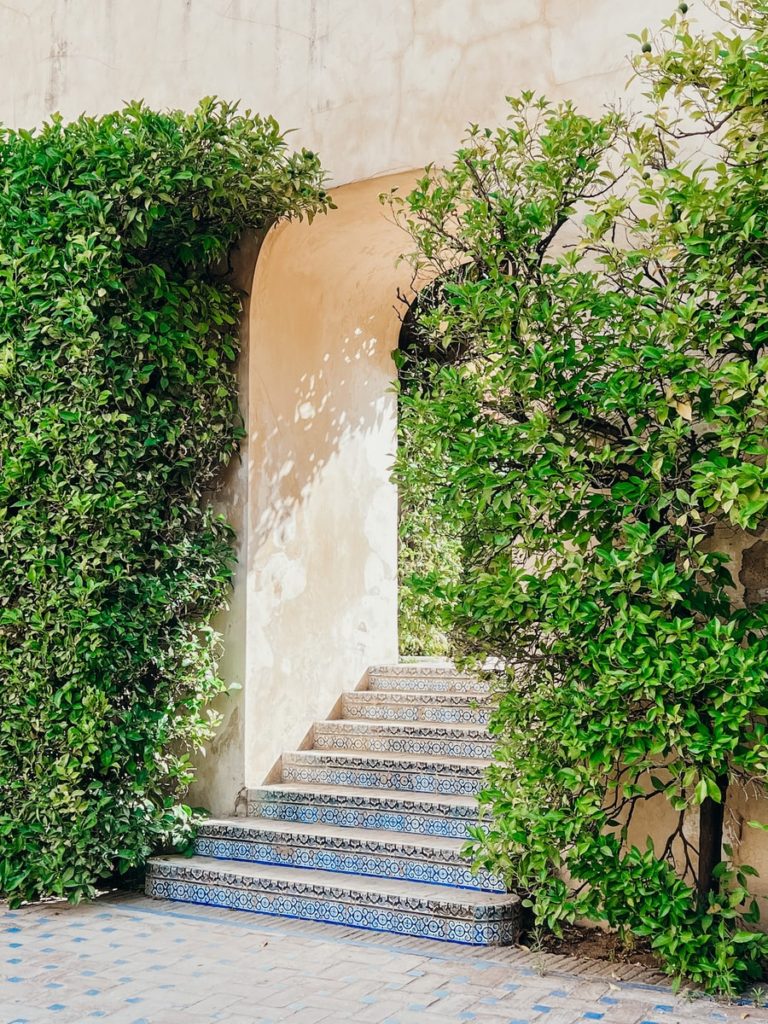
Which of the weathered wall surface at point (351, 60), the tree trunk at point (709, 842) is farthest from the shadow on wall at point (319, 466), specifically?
the tree trunk at point (709, 842)

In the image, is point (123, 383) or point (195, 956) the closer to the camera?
point (195, 956)

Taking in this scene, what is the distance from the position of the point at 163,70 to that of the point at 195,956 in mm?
5344

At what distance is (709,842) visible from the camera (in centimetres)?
460

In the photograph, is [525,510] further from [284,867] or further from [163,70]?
[163,70]

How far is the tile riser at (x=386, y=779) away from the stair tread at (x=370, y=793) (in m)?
0.02

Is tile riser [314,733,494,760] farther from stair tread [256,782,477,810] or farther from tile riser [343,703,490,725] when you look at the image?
stair tread [256,782,477,810]

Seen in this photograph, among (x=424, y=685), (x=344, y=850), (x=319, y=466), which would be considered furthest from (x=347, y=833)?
(x=319, y=466)

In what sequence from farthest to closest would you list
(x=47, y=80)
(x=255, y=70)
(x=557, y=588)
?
(x=47, y=80) < (x=255, y=70) < (x=557, y=588)

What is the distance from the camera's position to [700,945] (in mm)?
4379

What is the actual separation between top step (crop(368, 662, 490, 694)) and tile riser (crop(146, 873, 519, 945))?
185cm

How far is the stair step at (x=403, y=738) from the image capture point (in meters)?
6.53

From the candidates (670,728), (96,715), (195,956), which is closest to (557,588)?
(670,728)

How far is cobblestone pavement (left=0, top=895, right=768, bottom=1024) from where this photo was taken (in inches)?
165

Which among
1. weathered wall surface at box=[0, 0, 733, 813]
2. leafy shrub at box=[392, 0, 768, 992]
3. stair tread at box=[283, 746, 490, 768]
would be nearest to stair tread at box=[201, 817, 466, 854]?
weathered wall surface at box=[0, 0, 733, 813]
